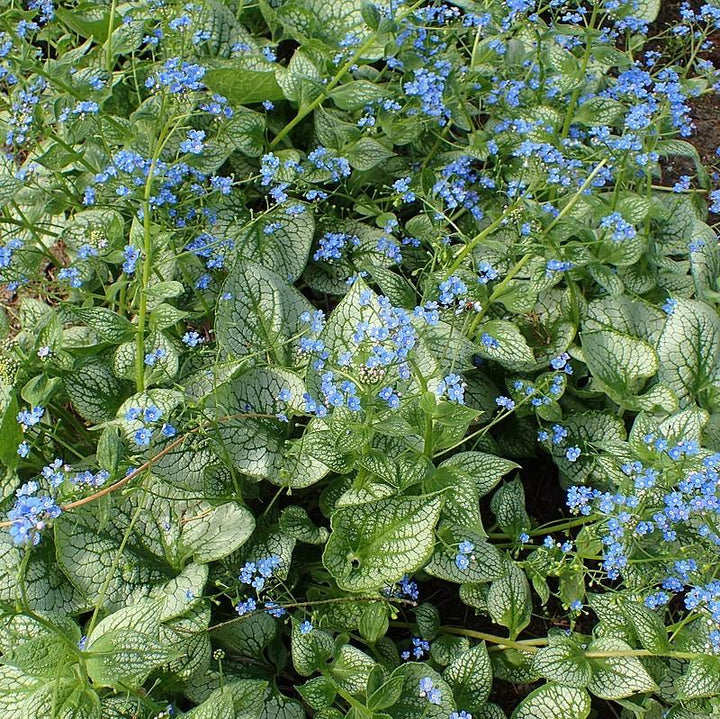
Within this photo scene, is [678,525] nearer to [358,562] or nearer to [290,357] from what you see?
[358,562]

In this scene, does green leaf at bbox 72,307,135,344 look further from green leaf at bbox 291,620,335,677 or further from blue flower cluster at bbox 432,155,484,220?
blue flower cluster at bbox 432,155,484,220

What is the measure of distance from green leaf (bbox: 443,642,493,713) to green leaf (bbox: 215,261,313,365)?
1.15m

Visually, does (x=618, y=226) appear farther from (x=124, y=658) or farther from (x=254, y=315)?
(x=124, y=658)

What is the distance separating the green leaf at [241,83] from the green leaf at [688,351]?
6.18 feet

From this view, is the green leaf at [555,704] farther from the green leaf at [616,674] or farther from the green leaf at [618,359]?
the green leaf at [618,359]

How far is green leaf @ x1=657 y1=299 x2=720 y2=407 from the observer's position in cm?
294

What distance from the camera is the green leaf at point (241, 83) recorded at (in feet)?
10.9

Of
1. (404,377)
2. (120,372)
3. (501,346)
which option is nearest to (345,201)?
(501,346)

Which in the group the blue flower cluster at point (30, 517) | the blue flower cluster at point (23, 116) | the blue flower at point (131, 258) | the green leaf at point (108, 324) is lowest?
the green leaf at point (108, 324)

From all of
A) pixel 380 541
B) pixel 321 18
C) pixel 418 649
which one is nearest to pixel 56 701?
pixel 380 541

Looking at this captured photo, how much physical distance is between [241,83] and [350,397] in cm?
188

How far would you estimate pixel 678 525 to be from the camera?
2510mm

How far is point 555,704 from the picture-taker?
2.38 m

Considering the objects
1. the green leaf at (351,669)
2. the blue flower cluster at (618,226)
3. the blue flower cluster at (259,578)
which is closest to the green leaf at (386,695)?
the green leaf at (351,669)
